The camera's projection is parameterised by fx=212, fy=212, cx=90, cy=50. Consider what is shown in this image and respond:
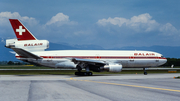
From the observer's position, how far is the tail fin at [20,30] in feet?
110

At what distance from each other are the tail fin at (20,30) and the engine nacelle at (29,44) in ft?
2.15

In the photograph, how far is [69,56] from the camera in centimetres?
3462

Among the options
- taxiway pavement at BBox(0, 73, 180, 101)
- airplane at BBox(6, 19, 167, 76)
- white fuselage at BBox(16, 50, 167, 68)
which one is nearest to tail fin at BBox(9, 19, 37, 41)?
airplane at BBox(6, 19, 167, 76)

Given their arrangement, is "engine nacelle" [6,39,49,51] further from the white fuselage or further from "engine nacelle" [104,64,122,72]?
"engine nacelle" [104,64,122,72]

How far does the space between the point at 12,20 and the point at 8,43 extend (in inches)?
145

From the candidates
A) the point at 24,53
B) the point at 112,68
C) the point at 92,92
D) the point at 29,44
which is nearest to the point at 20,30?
the point at 29,44

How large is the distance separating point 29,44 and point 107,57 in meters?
12.9

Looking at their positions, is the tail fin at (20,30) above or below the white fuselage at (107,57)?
above

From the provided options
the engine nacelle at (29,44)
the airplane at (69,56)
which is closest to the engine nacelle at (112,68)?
the airplane at (69,56)

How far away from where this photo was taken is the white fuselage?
3425 cm

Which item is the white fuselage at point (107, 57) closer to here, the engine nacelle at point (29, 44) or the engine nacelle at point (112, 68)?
the engine nacelle at point (29, 44)

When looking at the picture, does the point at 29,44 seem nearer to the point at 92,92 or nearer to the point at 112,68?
the point at 112,68

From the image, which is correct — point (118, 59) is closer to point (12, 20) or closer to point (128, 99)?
point (12, 20)

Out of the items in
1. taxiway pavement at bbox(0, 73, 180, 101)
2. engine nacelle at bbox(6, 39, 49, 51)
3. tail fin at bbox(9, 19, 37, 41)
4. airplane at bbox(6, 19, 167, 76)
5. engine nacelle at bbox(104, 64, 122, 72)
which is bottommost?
taxiway pavement at bbox(0, 73, 180, 101)
